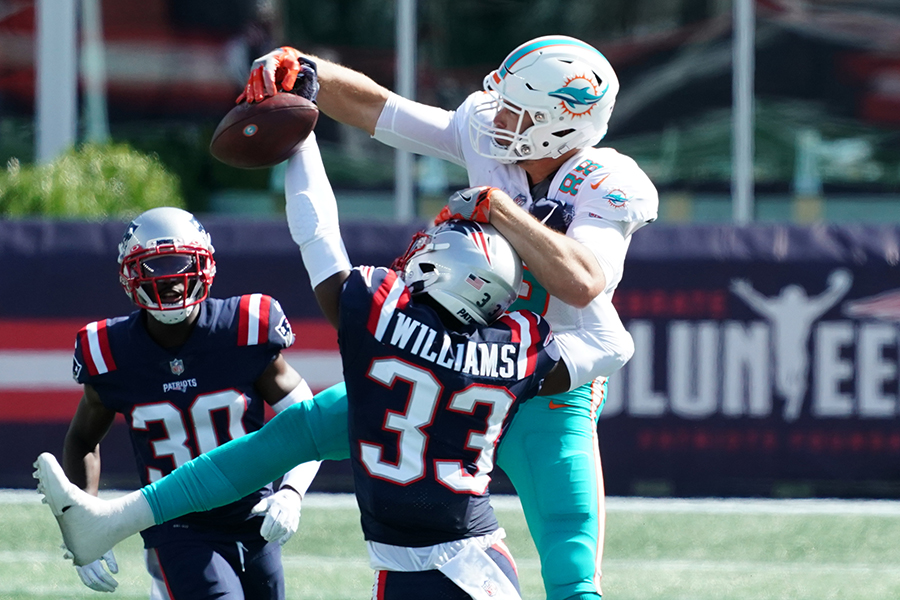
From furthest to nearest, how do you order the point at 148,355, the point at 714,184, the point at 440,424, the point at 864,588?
the point at 714,184 → the point at 864,588 → the point at 148,355 → the point at 440,424

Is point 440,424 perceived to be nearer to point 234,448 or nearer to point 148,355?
point 234,448

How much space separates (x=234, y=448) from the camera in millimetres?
3307

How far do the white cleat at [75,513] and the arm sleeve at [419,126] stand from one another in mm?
1485

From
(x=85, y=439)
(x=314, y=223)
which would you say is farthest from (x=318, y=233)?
(x=85, y=439)

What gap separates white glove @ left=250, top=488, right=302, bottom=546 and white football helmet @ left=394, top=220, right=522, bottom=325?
77cm

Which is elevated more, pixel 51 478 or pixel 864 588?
pixel 51 478

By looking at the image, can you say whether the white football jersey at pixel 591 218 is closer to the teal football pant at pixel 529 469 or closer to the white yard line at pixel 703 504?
the teal football pant at pixel 529 469

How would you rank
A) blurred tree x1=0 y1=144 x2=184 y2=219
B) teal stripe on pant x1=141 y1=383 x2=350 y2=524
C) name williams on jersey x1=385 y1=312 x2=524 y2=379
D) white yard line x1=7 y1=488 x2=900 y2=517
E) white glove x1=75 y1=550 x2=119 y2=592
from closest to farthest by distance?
1. name williams on jersey x1=385 y1=312 x2=524 y2=379
2. teal stripe on pant x1=141 y1=383 x2=350 y2=524
3. white glove x1=75 y1=550 x2=119 y2=592
4. white yard line x1=7 y1=488 x2=900 y2=517
5. blurred tree x1=0 y1=144 x2=184 y2=219

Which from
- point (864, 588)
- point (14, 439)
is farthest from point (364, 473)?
point (14, 439)

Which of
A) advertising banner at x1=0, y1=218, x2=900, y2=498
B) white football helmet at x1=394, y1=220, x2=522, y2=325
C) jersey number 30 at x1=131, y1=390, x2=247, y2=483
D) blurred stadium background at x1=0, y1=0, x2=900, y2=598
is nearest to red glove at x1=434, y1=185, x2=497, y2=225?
white football helmet at x1=394, y1=220, x2=522, y2=325

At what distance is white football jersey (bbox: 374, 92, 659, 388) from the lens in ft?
11.2

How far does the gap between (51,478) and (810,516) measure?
4.46m

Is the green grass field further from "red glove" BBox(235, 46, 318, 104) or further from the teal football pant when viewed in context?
"red glove" BBox(235, 46, 318, 104)

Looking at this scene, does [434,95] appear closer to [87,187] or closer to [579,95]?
[87,187]
